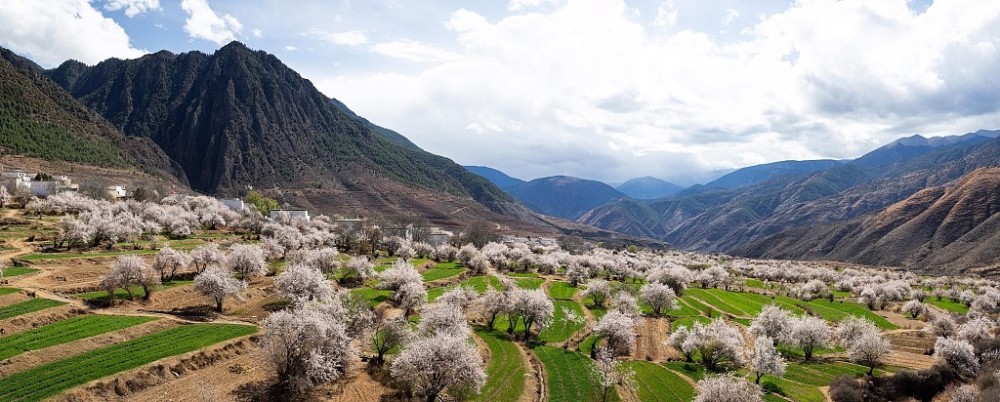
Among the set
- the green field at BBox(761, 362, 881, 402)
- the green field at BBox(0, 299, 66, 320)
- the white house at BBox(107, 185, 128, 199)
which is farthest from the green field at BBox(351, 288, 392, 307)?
the white house at BBox(107, 185, 128, 199)

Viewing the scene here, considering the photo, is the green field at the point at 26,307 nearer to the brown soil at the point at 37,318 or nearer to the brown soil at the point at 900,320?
the brown soil at the point at 37,318

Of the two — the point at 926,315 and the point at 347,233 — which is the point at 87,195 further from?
the point at 926,315

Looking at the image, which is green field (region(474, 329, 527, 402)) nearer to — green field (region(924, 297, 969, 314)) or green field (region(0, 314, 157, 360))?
green field (region(0, 314, 157, 360))

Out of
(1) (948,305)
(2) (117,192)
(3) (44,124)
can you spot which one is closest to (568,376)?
(1) (948,305)

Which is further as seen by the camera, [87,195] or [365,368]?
[87,195]

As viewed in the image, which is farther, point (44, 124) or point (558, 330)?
point (44, 124)

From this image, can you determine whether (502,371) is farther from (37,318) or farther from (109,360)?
(37,318)

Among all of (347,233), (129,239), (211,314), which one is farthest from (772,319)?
(129,239)
